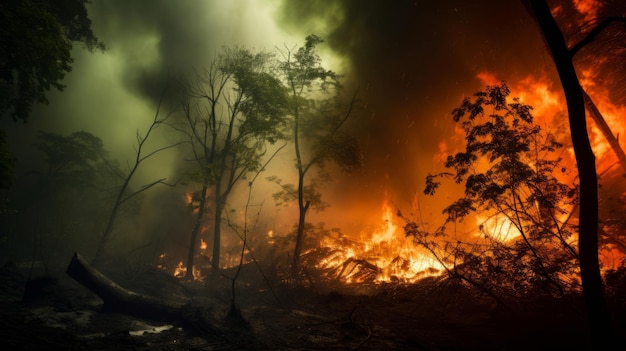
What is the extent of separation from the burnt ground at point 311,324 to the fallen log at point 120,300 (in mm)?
215

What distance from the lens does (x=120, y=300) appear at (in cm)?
945

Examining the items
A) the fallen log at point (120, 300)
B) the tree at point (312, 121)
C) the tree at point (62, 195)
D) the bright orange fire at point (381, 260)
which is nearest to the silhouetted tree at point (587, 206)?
the bright orange fire at point (381, 260)

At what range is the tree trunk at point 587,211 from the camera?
5.11 m

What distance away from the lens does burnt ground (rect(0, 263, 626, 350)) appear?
23.1 feet

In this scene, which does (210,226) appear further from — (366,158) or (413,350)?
(413,350)

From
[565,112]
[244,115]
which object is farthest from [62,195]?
[565,112]

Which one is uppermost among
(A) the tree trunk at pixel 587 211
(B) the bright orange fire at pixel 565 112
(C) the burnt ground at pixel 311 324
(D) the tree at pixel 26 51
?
(B) the bright orange fire at pixel 565 112

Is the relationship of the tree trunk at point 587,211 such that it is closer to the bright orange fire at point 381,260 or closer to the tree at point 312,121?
the bright orange fire at point 381,260

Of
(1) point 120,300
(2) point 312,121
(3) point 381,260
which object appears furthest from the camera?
(2) point 312,121

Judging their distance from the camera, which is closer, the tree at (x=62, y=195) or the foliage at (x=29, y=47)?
the foliage at (x=29, y=47)

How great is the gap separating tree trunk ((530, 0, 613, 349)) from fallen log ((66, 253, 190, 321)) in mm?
10078

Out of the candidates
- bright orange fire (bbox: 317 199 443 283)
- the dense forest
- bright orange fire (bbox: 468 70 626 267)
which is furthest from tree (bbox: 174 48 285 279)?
bright orange fire (bbox: 468 70 626 267)

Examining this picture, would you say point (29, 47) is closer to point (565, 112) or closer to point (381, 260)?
point (381, 260)

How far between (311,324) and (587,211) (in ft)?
25.2
